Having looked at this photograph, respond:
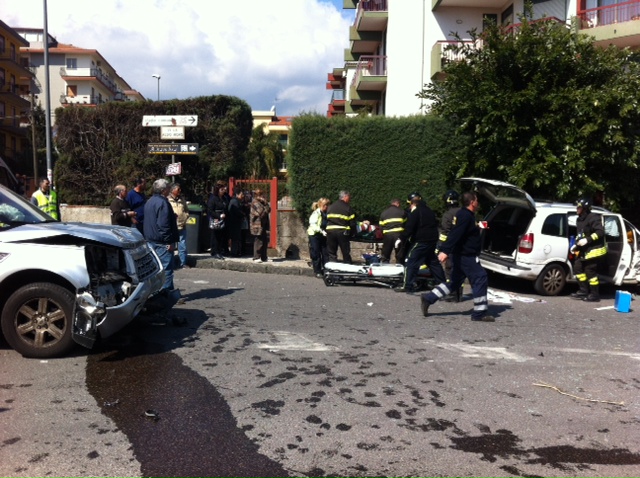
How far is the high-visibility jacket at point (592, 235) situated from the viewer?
10.3 meters

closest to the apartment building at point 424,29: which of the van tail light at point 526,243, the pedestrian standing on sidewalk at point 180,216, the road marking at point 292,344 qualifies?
the van tail light at point 526,243

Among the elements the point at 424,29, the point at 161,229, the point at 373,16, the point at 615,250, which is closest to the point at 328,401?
the point at 161,229

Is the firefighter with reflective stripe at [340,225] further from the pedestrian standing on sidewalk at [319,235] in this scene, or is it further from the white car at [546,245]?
the white car at [546,245]

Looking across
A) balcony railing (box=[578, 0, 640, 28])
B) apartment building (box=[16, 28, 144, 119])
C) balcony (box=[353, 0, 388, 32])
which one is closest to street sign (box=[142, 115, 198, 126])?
balcony railing (box=[578, 0, 640, 28])

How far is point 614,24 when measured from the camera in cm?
1745

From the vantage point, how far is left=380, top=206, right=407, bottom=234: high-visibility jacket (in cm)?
1198

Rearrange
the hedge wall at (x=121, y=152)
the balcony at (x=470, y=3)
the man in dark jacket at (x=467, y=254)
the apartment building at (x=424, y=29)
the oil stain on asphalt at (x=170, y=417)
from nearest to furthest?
1. the oil stain on asphalt at (x=170, y=417)
2. the man in dark jacket at (x=467, y=254)
3. the apartment building at (x=424, y=29)
4. the hedge wall at (x=121, y=152)
5. the balcony at (x=470, y=3)

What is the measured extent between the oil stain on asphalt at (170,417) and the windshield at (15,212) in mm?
1639

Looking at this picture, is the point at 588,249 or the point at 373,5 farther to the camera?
the point at 373,5

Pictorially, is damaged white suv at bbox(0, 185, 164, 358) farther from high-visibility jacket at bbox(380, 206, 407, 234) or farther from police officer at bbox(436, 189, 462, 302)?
high-visibility jacket at bbox(380, 206, 407, 234)

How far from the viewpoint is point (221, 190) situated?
1477cm

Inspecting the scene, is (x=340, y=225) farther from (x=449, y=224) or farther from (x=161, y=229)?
(x=161, y=229)

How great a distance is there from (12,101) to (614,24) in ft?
175

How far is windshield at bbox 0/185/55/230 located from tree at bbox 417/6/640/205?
962 centimetres
